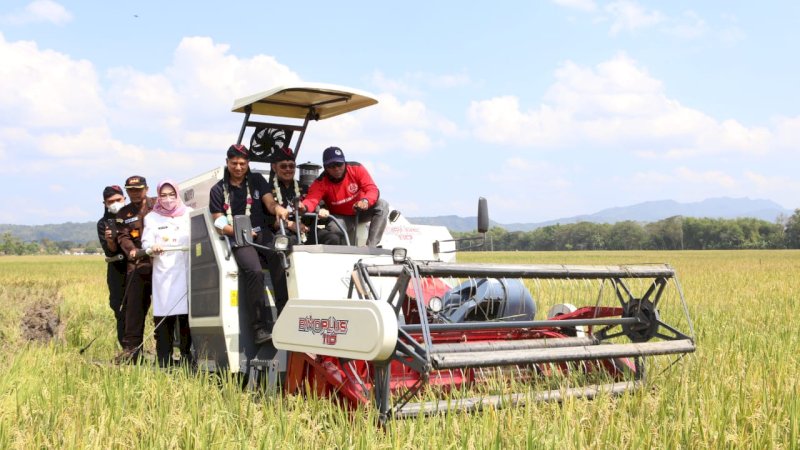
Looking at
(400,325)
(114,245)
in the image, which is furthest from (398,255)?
(114,245)

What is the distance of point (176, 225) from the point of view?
7.93 metres

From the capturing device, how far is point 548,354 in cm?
480

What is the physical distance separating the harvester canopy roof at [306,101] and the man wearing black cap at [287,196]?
1.45 feet

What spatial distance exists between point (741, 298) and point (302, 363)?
440 inches

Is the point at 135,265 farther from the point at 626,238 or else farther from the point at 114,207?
the point at 626,238

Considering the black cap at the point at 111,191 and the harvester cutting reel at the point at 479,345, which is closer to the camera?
the harvester cutting reel at the point at 479,345

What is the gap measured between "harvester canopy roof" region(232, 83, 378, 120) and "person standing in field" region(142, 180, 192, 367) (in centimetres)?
121

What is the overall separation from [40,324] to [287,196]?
658cm

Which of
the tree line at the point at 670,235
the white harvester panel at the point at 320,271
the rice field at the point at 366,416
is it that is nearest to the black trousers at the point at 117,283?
the rice field at the point at 366,416

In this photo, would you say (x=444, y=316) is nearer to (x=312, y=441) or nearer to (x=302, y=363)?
(x=302, y=363)

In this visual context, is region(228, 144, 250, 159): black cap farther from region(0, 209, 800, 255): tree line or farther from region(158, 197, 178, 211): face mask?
region(0, 209, 800, 255): tree line

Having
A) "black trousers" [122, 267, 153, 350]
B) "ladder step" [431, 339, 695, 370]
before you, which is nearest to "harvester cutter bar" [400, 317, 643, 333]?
"ladder step" [431, 339, 695, 370]

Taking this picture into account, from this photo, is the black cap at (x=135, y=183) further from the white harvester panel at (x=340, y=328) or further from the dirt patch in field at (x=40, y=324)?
the white harvester panel at (x=340, y=328)

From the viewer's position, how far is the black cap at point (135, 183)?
333 inches
